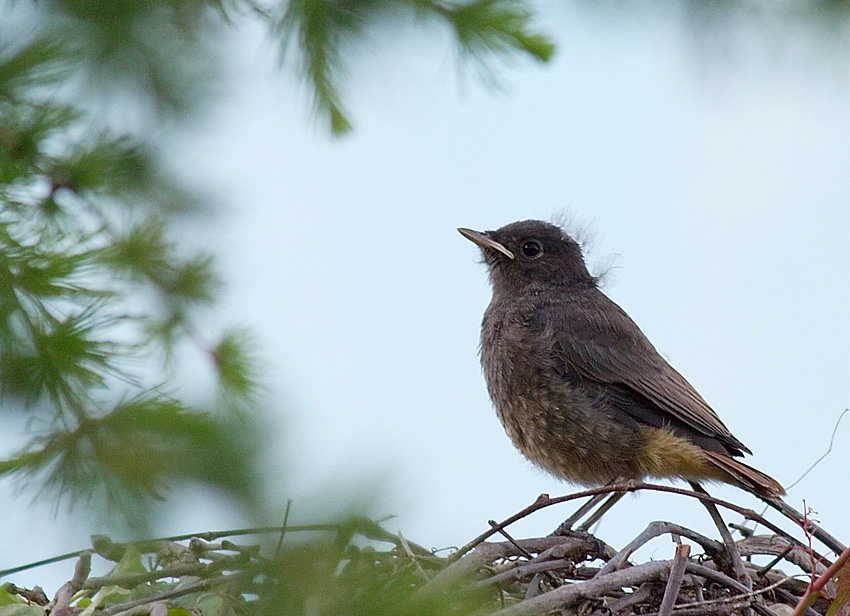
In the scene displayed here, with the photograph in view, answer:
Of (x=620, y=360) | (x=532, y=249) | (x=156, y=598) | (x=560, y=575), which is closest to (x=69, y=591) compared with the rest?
(x=156, y=598)

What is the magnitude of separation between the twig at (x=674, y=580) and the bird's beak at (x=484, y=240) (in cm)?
246

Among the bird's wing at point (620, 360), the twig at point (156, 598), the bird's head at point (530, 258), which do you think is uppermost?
the bird's head at point (530, 258)

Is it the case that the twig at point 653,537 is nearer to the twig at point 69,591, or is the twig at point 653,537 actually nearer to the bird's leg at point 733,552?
the bird's leg at point 733,552

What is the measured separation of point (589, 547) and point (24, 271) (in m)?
1.69

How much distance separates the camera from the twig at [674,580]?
235 cm

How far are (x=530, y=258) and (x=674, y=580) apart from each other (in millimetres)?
2546

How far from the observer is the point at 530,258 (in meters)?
4.80

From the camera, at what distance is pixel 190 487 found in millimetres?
1236

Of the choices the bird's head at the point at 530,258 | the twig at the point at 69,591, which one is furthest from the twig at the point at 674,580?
the bird's head at the point at 530,258

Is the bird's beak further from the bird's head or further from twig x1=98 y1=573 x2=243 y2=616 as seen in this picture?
twig x1=98 y1=573 x2=243 y2=616

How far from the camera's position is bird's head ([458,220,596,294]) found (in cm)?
477

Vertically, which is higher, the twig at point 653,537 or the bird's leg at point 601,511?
the twig at point 653,537

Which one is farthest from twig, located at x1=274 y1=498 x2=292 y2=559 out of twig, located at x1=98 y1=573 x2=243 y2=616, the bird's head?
the bird's head

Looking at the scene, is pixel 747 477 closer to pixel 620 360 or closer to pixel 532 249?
pixel 620 360
